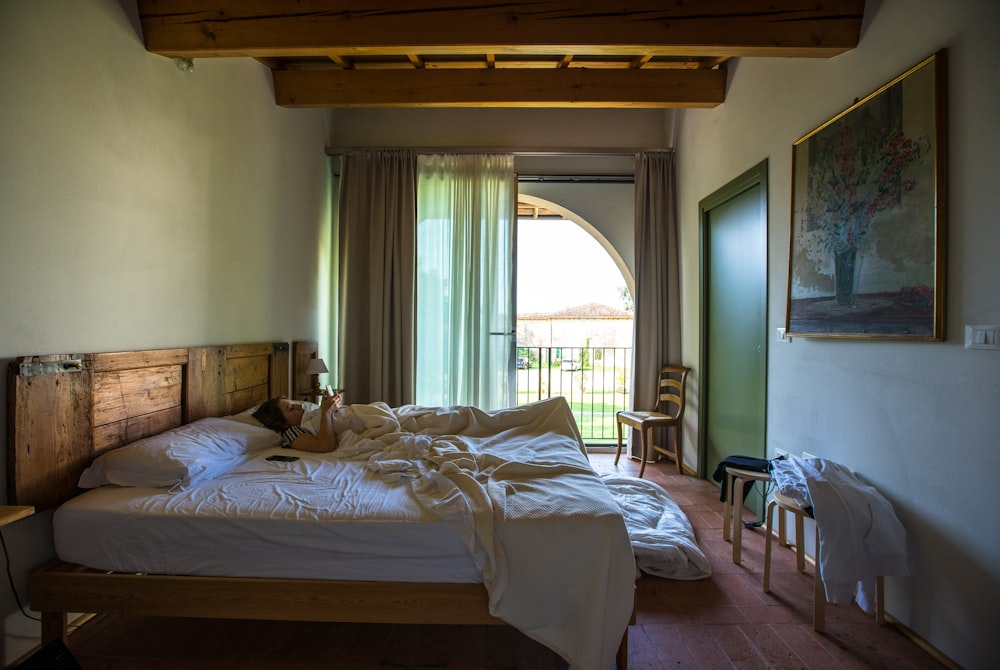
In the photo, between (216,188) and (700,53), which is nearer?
(700,53)

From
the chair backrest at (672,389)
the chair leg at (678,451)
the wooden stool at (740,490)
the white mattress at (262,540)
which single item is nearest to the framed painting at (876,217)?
the wooden stool at (740,490)

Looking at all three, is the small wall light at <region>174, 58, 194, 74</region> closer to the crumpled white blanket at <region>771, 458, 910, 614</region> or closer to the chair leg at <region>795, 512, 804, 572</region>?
the crumpled white blanket at <region>771, 458, 910, 614</region>

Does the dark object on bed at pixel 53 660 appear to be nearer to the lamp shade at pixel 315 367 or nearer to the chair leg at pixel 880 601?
the lamp shade at pixel 315 367

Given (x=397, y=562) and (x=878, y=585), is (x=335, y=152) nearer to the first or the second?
(x=397, y=562)

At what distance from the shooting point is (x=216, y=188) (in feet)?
8.98

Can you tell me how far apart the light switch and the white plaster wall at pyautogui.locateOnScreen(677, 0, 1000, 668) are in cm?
3

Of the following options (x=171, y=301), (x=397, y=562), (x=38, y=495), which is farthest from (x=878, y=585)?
(x=171, y=301)

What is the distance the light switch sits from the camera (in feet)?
5.02

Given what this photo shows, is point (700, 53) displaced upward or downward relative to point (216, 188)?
upward

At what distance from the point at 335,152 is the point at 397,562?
12.8 ft

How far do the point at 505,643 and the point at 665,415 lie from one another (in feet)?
8.88

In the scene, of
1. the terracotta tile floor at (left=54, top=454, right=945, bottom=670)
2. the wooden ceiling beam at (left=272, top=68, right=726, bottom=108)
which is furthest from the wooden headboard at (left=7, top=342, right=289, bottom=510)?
the wooden ceiling beam at (left=272, top=68, right=726, bottom=108)

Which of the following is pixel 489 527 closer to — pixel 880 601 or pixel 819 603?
pixel 819 603

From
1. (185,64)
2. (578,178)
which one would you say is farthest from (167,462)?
(578,178)
